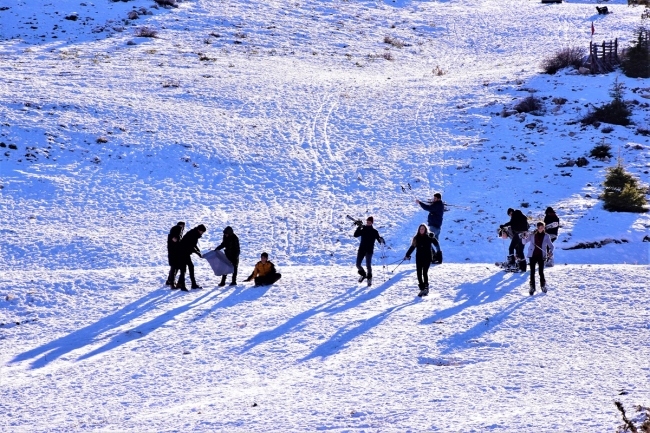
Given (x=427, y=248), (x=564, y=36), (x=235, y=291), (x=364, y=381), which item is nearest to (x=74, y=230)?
(x=235, y=291)

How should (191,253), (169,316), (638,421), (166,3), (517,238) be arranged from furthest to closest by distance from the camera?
(166,3)
(517,238)
(191,253)
(169,316)
(638,421)

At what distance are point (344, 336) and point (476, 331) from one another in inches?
105

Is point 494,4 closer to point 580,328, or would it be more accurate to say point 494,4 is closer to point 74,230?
point 74,230

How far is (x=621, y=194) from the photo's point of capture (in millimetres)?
24391

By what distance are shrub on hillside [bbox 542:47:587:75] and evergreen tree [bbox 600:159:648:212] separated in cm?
1668

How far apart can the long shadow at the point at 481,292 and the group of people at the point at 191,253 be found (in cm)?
460

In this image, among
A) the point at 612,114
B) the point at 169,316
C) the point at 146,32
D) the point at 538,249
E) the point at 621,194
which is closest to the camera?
the point at 169,316

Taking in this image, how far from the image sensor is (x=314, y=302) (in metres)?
16.0

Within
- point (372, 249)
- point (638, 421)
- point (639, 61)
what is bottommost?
point (638, 421)

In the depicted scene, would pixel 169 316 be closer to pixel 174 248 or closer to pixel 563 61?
pixel 174 248

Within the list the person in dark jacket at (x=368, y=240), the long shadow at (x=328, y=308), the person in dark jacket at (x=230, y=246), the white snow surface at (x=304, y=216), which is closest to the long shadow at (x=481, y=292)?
the white snow surface at (x=304, y=216)

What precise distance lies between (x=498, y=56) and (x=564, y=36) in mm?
7214

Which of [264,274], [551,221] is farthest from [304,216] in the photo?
[551,221]

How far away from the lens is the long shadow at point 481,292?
14.9 meters
